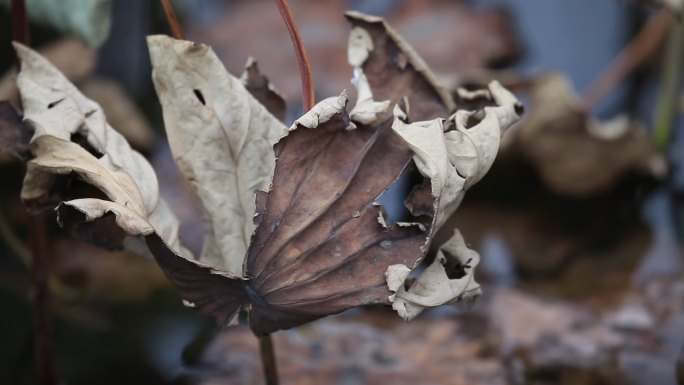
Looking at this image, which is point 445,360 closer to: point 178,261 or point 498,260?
point 498,260

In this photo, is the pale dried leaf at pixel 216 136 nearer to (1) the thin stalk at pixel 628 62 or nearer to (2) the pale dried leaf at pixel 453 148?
(2) the pale dried leaf at pixel 453 148

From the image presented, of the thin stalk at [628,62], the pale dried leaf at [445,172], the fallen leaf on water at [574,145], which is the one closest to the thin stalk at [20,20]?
the pale dried leaf at [445,172]

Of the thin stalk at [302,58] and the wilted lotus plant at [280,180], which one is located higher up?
the thin stalk at [302,58]

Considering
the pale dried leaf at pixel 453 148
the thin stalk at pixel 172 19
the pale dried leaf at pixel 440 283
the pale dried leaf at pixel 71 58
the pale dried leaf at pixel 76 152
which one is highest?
the thin stalk at pixel 172 19

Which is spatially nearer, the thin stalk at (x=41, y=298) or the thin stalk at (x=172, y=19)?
the thin stalk at (x=172, y=19)

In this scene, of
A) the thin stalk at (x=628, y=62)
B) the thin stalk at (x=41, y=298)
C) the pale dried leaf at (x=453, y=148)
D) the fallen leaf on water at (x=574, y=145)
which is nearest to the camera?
the pale dried leaf at (x=453, y=148)

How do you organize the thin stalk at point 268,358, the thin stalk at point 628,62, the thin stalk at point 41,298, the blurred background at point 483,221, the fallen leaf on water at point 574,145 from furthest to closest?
the thin stalk at point 628,62 → the fallen leaf on water at point 574,145 → the blurred background at point 483,221 → the thin stalk at point 41,298 → the thin stalk at point 268,358

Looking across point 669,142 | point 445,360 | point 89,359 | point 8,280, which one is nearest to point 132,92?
point 8,280
